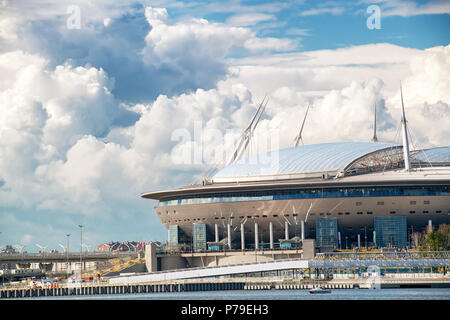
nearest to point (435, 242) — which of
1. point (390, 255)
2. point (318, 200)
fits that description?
point (390, 255)

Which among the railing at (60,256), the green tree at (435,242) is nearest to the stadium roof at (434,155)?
the green tree at (435,242)

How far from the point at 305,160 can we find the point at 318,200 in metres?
12.3

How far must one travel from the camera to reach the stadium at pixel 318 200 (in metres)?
124

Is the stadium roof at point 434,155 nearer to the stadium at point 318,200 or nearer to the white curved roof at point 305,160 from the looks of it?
the stadium at point 318,200

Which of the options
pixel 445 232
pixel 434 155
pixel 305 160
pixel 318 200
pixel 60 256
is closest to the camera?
pixel 445 232

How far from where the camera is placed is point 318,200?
125562mm

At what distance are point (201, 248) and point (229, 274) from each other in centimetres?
2702

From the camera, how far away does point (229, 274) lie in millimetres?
107812

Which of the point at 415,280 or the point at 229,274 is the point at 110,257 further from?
the point at 415,280

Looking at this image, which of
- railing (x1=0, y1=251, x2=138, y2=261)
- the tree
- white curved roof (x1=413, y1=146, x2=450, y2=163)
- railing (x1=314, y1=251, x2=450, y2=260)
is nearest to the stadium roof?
white curved roof (x1=413, y1=146, x2=450, y2=163)

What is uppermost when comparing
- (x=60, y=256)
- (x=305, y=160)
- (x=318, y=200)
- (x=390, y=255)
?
(x=305, y=160)

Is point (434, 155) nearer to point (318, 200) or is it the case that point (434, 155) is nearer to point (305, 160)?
point (305, 160)

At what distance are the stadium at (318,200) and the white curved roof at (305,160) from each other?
160mm
